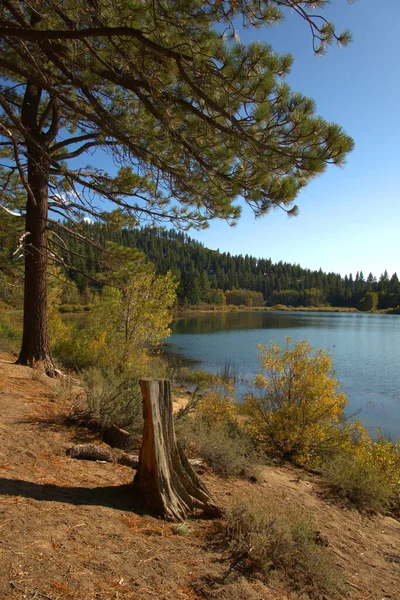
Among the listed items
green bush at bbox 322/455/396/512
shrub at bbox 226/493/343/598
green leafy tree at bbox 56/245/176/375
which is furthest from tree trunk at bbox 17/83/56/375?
shrub at bbox 226/493/343/598

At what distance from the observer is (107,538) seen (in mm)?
2766

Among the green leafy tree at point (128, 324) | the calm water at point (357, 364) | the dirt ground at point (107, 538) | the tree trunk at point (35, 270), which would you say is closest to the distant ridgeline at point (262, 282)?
the calm water at point (357, 364)

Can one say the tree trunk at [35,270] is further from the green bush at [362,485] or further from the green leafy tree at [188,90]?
the green bush at [362,485]

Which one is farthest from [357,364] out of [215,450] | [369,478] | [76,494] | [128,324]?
[76,494]

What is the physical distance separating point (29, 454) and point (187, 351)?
25893 millimetres

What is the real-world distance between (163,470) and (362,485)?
3.36 metres

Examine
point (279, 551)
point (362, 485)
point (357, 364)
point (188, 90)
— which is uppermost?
point (188, 90)

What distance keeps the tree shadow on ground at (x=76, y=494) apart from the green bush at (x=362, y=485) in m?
3.31

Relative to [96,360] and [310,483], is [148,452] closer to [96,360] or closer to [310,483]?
[310,483]

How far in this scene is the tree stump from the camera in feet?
11.3

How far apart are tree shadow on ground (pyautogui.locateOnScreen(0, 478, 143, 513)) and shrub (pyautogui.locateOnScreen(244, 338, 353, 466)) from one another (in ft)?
13.9

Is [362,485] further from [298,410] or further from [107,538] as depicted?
[107,538]

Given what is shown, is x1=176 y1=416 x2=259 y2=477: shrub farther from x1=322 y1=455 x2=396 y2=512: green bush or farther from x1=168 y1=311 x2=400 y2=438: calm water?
x1=168 y1=311 x2=400 y2=438: calm water

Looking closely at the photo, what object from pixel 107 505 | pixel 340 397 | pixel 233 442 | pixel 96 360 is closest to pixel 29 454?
pixel 107 505
